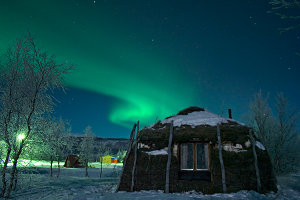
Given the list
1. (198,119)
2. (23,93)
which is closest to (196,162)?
(198,119)

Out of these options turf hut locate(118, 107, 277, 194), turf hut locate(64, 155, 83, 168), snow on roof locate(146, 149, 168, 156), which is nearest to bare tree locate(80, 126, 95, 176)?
turf hut locate(64, 155, 83, 168)

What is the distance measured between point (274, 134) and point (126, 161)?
1790 cm

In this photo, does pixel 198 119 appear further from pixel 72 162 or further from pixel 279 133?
pixel 72 162

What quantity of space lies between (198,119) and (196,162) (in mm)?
2479

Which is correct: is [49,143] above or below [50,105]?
below

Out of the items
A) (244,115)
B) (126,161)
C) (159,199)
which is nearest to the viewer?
(159,199)

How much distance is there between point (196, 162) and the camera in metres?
10.2

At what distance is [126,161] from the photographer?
10773 millimetres

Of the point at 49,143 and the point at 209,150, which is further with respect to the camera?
the point at 209,150

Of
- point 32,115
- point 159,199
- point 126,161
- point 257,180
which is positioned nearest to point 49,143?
point 32,115

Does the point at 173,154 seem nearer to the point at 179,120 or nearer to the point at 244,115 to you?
the point at 179,120

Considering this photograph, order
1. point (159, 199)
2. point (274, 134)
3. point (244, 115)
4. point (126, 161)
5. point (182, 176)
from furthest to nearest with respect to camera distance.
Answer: point (244, 115) → point (274, 134) → point (126, 161) → point (182, 176) → point (159, 199)

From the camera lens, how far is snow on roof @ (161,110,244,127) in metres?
11.0

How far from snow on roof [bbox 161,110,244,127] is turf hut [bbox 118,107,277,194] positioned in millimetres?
36
